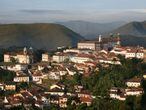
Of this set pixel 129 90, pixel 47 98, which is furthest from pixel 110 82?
pixel 47 98

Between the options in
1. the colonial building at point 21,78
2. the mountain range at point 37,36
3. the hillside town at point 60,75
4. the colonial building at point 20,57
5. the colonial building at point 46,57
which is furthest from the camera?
the mountain range at point 37,36

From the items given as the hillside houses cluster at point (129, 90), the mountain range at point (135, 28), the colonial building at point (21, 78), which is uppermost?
the hillside houses cluster at point (129, 90)

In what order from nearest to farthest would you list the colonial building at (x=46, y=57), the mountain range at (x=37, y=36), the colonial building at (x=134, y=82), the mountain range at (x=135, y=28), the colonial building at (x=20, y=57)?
the colonial building at (x=134, y=82) → the colonial building at (x=20, y=57) → the colonial building at (x=46, y=57) → the mountain range at (x=37, y=36) → the mountain range at (x=135, y=28)

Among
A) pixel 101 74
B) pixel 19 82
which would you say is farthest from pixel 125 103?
pixel 19 82

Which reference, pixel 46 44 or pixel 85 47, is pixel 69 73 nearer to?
pixel 85 47

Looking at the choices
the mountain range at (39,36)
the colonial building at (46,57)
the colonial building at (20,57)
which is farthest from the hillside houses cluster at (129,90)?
the mountain range at (39,36)

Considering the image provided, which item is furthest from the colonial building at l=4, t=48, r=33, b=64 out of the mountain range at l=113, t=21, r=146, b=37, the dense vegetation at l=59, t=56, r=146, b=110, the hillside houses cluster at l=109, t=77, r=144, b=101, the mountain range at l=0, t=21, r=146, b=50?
the mountain range at l=113, t=21, r=146, b=37

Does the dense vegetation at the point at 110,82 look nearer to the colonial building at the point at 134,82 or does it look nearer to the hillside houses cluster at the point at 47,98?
the colonial building at the point at 134,82
